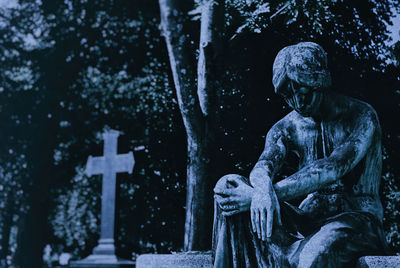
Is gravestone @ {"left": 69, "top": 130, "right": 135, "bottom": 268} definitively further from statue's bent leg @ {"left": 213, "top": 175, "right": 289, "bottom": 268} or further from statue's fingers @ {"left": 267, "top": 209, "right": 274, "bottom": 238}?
statue's fingers @ {"left": 267, "top": 209, "right": 274, "bottom": 238}

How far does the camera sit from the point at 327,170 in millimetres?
3438

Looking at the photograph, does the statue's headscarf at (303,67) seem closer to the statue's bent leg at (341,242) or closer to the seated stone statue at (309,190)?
the seated stone statue at (309,190)

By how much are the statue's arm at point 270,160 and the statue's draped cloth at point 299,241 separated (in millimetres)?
115

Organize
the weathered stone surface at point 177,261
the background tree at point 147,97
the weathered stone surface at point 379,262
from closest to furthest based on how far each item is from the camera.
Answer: the weathered stone surface at point 379,262 < the weathered stone surface at point 177,261 < the background tree at point 147,97

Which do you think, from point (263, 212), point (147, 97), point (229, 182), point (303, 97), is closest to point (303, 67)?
point (303, 97)

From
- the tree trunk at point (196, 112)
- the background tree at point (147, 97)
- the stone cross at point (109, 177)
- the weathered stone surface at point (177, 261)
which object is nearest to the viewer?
the weathered stone surface at point (177, 261)

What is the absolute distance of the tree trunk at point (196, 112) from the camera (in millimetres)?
6777

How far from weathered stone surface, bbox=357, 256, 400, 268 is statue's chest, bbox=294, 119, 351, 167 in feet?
2.68

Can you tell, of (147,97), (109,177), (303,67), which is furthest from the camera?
(147,97)

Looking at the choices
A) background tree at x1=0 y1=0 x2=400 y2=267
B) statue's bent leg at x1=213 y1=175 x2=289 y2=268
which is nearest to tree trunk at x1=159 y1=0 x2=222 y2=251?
background tree at x1=0 y1=0 x2=400 y2=267

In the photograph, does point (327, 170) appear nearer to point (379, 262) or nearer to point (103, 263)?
point (379, 262)

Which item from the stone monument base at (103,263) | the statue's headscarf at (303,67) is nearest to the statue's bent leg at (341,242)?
the statue's headscarf at (303,67)

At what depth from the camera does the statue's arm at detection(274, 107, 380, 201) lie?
3.44 metres

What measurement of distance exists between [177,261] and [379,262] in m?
1.73
